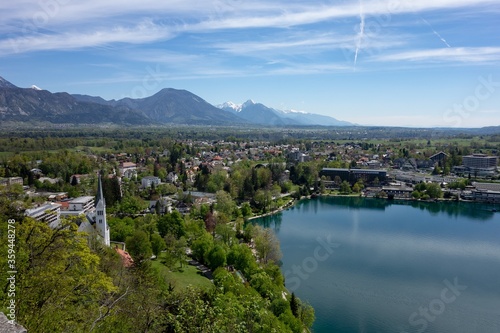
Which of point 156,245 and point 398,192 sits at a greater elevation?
point 156,245

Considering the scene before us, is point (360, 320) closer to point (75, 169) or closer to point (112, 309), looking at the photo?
point (112, 309)

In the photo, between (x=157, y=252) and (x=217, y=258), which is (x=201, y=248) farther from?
(x=157, y=252)

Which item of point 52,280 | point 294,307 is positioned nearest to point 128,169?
point 294,307

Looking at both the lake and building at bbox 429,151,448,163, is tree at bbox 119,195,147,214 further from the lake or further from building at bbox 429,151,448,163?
building at bbox 429,151,448,163

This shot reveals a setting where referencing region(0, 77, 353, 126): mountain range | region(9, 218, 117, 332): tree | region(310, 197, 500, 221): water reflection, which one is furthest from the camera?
region(0, 77, 353, 126): mountain range

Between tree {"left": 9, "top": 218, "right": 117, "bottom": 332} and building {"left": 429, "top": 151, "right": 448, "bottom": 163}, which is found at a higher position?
tree {"left": 9, "top": 218, "right": 117, "bottom": 332}

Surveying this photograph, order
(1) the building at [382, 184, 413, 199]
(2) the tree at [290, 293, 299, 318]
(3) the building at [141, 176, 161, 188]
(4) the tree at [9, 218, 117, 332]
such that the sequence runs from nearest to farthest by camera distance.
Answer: (4) the tree at [9, 218, 117, 332] → (2) the tree at [290, 293, 299, 318] → (3) the building at [141, 176, 161, 188] → (1) the building at [382, 184, 413, 199]

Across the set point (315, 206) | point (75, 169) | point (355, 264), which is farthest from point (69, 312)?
point (75, 169)

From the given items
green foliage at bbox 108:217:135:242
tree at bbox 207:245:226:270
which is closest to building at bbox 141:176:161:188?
green foliage at bbox 108:217:135:242
